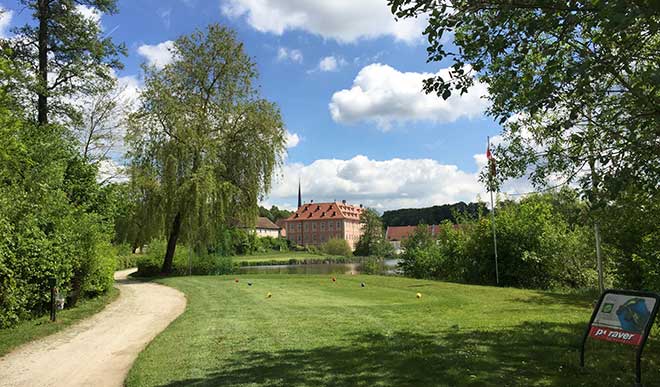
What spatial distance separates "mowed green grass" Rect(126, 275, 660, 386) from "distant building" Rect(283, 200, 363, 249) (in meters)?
94.7

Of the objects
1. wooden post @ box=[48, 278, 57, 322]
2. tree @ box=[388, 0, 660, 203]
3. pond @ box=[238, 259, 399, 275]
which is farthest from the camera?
pond @ box=[238, 259, 399, 275]

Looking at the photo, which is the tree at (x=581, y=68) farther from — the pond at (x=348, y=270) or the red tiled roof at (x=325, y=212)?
the red tiled roof at (x=325, y=212)

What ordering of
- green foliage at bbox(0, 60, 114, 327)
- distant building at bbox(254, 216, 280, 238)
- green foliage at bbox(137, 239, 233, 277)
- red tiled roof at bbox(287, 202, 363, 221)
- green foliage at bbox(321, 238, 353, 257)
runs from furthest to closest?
distant building at bbox(254, 216, 280, 238) < red tiled roof at bbox(287, 202, 363, 221) < green foliage at bbox(321, 238, 353, 257) < green foliage at bbox(137, 239, 233, 277) < green foliage at bbox(0, 60, 114, 327)

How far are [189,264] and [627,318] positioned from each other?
81.3ft

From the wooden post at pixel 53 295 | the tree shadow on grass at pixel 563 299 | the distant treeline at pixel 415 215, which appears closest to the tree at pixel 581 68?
the tree shadow on grass at pixel 563 299

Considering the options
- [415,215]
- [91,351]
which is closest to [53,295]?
[91,351]

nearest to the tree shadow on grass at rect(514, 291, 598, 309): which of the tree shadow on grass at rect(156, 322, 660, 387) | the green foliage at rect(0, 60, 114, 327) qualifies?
the tree shadow on grass at rect(156, 322, 660, 387)

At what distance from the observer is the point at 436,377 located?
562 centimetres

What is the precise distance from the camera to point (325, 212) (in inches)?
4365

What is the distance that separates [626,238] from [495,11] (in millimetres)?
8241

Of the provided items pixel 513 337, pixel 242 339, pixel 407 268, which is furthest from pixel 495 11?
pixel 407 268

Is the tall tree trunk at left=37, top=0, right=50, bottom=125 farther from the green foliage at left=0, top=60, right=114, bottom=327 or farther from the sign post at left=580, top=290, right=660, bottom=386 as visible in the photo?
the sign post at left=580, top=290, right=660, bottom=386

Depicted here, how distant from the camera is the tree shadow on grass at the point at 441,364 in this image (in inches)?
216

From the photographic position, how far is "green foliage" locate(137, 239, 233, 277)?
2756 cm
